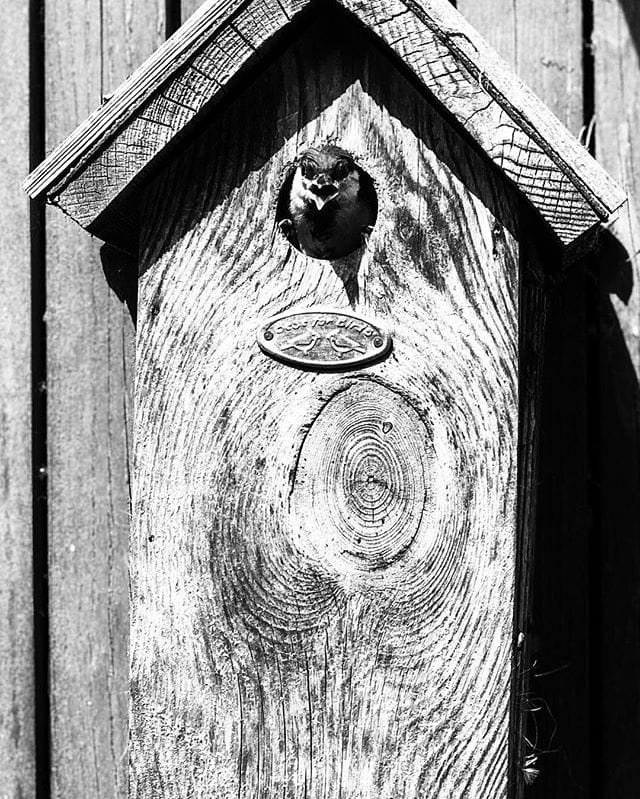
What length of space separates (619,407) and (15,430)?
1.10m

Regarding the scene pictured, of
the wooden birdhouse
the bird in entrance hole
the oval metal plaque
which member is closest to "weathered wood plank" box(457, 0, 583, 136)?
the wooden birdhouse

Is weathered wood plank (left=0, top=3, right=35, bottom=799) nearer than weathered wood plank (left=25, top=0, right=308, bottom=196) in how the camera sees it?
No

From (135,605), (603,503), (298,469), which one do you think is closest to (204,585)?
(135,605)

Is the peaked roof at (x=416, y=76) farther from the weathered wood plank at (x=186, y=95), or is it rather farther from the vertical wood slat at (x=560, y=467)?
the vertical wood slat at (x=560, y=467)

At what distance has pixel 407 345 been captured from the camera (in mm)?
1691

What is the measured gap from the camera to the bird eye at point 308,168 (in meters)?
1.70

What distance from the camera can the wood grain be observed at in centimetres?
164

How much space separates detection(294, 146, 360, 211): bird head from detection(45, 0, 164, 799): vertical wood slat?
560 mm

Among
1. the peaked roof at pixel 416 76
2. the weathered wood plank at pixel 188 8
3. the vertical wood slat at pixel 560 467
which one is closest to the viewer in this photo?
the peaked roof at pixel 416 76

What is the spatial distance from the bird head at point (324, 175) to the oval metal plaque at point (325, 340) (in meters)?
0.16

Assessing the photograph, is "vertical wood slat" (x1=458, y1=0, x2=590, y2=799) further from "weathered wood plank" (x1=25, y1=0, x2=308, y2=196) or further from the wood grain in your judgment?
"weathered wood plank" (x1=25, y1=0, x2=308, y2=196)

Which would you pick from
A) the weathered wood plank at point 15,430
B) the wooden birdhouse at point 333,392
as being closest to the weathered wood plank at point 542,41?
the wooden birdhouse at point 333,392

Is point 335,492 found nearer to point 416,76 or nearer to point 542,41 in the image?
point 416,76

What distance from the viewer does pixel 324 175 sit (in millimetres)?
1686
